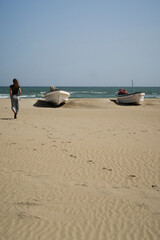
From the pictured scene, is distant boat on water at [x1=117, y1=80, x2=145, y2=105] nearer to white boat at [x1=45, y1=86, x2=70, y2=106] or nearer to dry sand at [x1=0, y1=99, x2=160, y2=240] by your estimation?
white boat at [x1=45, y1=86, x2=70, y2=106]

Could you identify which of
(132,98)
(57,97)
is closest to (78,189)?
(57,97)

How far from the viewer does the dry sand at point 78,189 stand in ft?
10.2

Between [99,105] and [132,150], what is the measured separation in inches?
618

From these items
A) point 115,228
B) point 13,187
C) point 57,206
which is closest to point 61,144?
point 13,187

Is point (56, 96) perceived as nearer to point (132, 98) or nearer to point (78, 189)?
point (132, 98)

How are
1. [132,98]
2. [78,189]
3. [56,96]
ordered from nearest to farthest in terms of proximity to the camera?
[78,189] → [56,96] → [132,98]

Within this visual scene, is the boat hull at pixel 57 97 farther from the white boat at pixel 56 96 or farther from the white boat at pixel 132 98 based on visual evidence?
the white boat at pixel 132 98

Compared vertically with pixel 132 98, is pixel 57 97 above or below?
above

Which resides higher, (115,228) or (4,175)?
(4,175)

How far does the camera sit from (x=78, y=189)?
4.18 m

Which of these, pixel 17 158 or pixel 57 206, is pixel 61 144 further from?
pixel 57 206

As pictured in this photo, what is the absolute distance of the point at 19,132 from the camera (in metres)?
8.62

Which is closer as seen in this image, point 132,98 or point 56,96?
point 56,96

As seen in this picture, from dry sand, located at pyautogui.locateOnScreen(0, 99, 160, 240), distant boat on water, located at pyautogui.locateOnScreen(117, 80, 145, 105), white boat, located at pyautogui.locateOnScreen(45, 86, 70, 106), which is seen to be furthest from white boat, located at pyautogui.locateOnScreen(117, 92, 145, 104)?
dry sand, located at pyautogui.locateOnScreen(0, 99, 160, 240)
